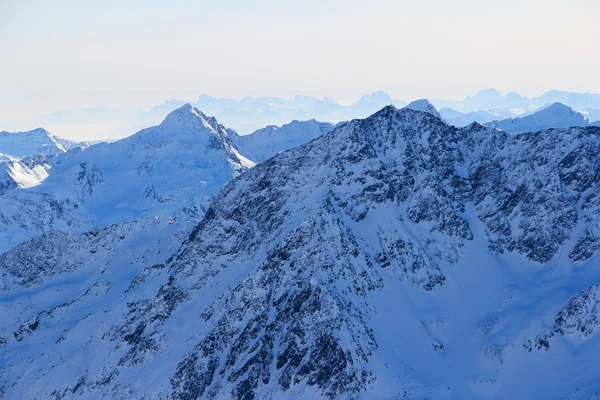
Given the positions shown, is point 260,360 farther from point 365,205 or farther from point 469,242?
point 469,242

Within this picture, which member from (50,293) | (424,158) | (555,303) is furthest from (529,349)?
(50,293)

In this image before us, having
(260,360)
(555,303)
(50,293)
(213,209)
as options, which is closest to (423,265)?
(555,303)

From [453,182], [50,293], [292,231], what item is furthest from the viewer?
[50,293]

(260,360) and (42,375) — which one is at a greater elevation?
(260,360)

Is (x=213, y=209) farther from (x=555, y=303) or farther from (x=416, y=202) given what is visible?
(x=555, y=303)

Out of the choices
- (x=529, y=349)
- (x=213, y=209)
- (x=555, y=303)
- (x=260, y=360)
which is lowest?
(x=260, y=360)

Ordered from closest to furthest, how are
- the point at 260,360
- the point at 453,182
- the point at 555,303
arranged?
the point at 260,360 → the point at 555,303 → the point at 453,182

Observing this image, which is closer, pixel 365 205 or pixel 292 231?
pixel 292 231
